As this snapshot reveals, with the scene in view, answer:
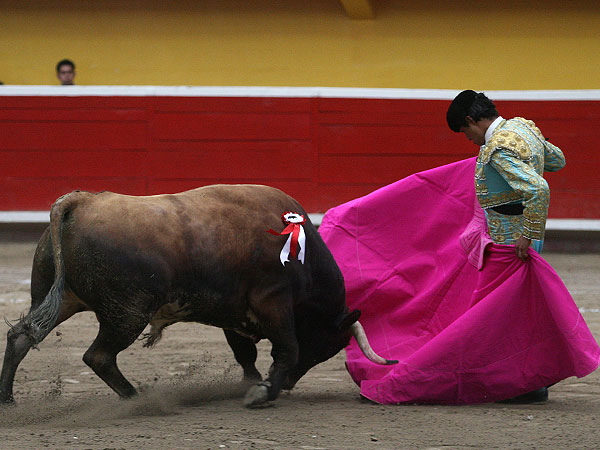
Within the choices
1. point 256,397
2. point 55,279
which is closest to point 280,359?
point 256,397

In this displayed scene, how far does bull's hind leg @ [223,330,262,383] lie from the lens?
3604 mm

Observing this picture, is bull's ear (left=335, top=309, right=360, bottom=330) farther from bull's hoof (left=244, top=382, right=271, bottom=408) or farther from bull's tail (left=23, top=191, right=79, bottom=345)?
bull's tail (left=23, top=191, right=79, bottom=345)

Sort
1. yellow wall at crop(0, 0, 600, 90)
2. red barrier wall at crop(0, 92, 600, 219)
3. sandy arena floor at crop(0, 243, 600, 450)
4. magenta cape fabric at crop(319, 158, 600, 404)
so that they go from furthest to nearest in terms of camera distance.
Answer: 1. yellow wall at crop(0, 0, 600, 90)
2. red barrier wall at crop(0, 92, 600, 219)
3. magenta cape fabric at crop(319, 158, 600, 404)
4. sandy arena floor at crop(0, 243, 600, 450)

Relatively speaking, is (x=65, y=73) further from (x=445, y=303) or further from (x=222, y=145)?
(x=445, y=303)

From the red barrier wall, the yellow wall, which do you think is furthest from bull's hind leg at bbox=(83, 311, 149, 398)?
the yellow wall

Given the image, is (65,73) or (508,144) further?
(65,73)

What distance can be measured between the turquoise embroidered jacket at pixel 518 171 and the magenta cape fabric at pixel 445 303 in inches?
8.5

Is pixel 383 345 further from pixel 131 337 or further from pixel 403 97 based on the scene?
pixel 403 97

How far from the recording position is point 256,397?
10.5 feet

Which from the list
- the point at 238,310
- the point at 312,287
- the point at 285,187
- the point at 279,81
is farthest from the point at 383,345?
the point at 279,81

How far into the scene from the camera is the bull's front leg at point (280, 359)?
3.24 metres

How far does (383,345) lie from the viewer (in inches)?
144

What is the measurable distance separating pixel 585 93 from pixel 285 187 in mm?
2339

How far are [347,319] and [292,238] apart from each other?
398mm
